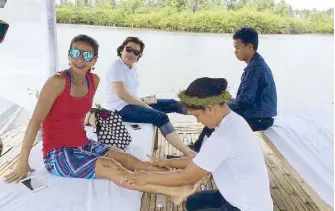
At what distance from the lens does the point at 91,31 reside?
18.2 feet

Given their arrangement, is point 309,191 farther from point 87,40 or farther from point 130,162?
point 87,40

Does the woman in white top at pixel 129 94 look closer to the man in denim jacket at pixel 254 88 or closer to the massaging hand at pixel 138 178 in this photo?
the man in denim jacket at pixel 254 88

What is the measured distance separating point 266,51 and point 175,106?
10.5ft

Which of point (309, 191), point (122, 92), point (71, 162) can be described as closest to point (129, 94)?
point (122, 92)

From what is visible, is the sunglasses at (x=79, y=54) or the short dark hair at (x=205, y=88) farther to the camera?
the sunglasses at (x=79, y=54)

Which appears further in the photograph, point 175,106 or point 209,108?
point 175,106

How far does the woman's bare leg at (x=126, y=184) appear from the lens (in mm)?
1666

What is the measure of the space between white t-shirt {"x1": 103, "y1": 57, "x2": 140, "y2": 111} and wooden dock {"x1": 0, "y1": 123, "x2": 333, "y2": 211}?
0.60 m

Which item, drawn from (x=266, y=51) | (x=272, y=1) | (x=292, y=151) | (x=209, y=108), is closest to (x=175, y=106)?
(x=292, y=151)

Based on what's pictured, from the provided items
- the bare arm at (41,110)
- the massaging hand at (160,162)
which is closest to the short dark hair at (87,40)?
the bare arm at (41,110)

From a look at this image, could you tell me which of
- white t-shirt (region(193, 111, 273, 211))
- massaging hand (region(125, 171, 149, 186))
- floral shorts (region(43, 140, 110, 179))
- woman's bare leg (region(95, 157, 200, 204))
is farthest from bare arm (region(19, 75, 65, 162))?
white t-shirt (region(193, 111, 273, 211))

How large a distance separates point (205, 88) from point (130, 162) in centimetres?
89

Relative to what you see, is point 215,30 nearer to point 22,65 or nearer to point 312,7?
point 312,7

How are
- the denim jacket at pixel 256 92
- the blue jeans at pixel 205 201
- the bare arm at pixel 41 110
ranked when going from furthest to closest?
the denim jacket at pixel 256 92
the bare arm at pixel 41 110
the blue jeans at pixel 205 201
